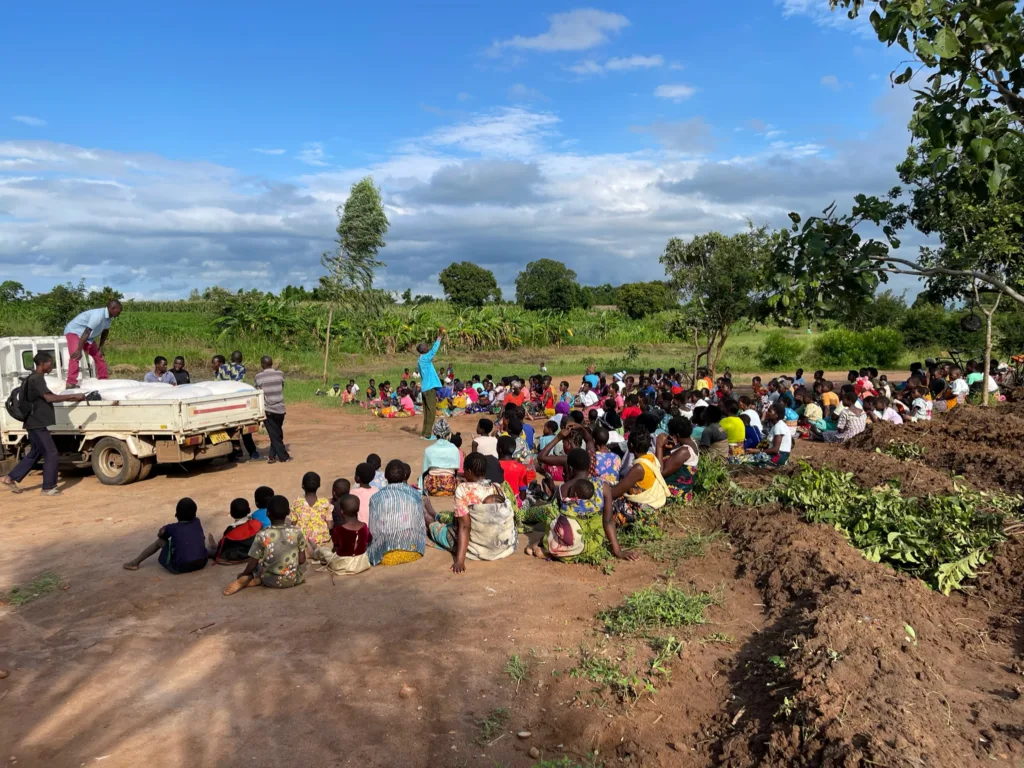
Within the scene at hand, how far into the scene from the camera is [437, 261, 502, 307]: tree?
223ft

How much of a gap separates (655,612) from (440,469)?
12.9ft

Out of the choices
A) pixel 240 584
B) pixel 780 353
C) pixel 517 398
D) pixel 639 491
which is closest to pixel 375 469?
pixel 240 584

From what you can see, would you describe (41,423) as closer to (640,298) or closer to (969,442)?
(969,442)

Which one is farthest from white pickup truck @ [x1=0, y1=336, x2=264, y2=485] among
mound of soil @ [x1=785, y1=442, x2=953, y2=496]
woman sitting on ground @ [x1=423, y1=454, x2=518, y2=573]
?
mound of soil @ [x1=785, y1=442, x2=953, y2=496]

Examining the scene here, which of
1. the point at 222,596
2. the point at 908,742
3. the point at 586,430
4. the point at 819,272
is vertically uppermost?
the point at 819,272

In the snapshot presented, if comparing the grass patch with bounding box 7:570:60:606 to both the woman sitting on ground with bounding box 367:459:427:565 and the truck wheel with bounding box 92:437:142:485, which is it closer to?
the woman sitting on ground with bounding box 367:459:427:565

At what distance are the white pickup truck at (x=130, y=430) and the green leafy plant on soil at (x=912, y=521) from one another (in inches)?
274

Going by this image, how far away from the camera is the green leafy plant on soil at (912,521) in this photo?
5957 mm

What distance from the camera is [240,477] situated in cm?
1061

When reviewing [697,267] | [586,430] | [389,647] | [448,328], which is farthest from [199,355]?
[389,647]

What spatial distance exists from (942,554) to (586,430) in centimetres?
374

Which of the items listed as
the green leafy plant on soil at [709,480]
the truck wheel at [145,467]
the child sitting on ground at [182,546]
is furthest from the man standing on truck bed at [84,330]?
the green leafy plant on soil at [709,480]

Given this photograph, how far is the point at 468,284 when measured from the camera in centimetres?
6838

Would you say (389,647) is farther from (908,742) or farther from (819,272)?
(819,272)
